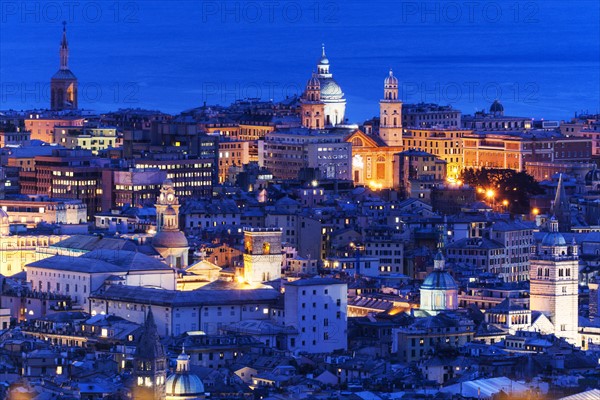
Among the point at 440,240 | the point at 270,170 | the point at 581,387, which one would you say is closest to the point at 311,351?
the point at 581,387

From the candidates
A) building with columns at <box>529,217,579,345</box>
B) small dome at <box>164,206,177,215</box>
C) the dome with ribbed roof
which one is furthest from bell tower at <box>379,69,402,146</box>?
the dome with ribbed roof

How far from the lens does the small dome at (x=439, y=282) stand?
7788 centimetres

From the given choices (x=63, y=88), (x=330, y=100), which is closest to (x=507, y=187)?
(x=330, y=100)

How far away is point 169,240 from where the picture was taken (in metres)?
85.1

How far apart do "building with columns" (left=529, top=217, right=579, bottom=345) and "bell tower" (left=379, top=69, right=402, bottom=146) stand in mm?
39237

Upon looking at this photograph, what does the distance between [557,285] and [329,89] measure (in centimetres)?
4851

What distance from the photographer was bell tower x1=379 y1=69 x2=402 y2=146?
12062 cm

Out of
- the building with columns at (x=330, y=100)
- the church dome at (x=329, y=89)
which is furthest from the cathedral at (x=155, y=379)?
the church dome at (x=329, y=89)

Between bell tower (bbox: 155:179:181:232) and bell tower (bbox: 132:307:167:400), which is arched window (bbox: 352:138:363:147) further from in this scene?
bell tower (bbox: 132:307:167:400)

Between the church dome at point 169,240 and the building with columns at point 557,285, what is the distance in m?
10.3

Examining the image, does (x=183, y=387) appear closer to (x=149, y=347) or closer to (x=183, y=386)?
(x=183, y=386)

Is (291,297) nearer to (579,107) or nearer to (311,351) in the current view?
(311,351)

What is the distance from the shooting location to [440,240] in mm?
94000

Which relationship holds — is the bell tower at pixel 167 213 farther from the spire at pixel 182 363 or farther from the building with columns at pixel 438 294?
the spire at pixel 182 363
